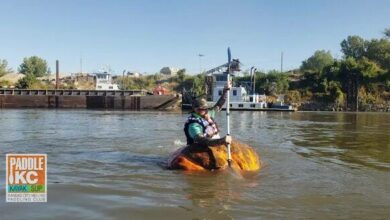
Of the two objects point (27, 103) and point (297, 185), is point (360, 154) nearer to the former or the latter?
point (297, 185)

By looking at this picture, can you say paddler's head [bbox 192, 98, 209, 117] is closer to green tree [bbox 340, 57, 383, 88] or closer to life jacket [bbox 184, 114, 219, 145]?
life jacket [bbox 184, 114, 219, 145]

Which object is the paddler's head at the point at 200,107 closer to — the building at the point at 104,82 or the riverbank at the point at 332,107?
the riverbank at the point at 332,107

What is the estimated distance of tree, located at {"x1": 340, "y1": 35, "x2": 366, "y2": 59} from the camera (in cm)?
10312

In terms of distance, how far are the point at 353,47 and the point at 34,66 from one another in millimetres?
80600

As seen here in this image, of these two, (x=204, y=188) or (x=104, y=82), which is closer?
(x=204, y=188)

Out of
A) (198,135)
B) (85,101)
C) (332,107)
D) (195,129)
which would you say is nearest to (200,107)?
(195,129)

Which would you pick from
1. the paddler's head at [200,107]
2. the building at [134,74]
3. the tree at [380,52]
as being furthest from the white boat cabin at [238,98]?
the paddler's head at [200,107]

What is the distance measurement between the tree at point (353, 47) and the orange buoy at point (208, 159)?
97.7 metres

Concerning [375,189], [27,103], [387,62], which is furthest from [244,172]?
[387,62]

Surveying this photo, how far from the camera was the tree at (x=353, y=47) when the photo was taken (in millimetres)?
103125

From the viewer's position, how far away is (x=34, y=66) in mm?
124625

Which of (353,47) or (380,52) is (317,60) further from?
(380,52)

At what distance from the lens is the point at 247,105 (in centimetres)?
6156

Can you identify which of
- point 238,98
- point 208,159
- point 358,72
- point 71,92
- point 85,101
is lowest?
point 208,159
